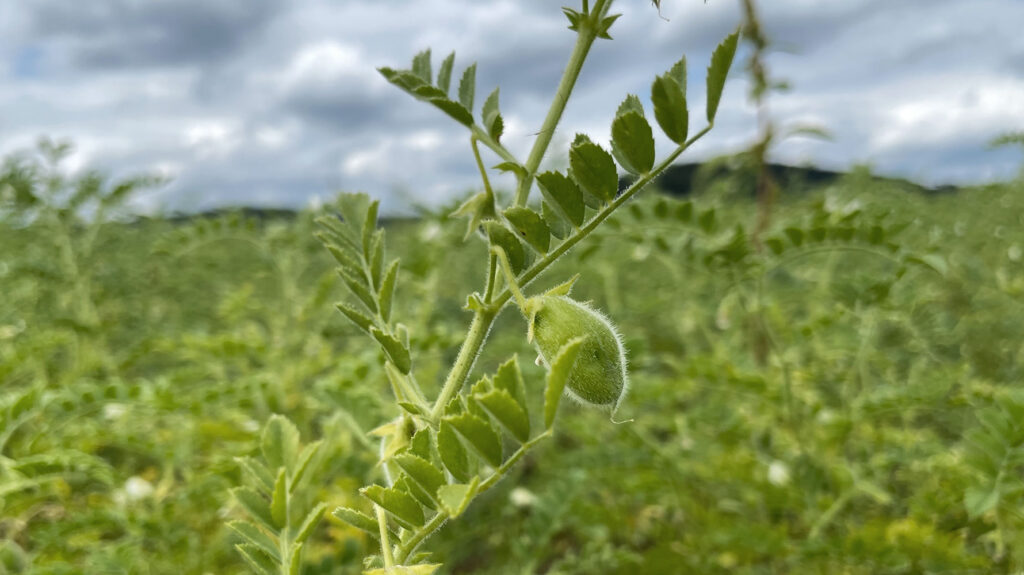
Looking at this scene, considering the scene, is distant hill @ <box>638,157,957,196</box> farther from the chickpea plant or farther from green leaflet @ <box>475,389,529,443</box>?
green leaflet @ <box>475,389,529,443</box>

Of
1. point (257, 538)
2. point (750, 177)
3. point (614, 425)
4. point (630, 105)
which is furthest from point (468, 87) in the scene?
point (750, 177)

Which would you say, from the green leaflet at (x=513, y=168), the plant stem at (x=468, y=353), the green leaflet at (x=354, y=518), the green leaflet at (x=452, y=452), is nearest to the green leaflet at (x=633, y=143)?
the green leaflet at (x=513, y=168)

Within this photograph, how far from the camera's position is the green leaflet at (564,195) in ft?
2.34

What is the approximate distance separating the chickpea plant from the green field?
0.34 metres

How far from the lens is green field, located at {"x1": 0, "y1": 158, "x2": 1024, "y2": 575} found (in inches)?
55.9

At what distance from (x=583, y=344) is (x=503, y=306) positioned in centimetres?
9

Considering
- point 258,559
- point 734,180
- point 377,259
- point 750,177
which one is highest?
point 750,177

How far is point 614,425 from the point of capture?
6.02 feet

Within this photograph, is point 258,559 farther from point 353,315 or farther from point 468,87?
point 468,87

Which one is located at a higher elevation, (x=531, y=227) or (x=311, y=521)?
(x=531, y=227)

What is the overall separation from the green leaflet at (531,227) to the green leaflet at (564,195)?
1.1 inches

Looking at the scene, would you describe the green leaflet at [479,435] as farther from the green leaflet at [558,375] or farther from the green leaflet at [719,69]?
the green leaflet at [719,69]

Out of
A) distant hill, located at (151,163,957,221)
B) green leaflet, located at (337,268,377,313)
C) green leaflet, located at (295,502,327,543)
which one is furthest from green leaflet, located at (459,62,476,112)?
distant hill, located at (151,163,957,221)

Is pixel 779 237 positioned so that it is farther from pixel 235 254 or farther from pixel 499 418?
pixel 235 254
